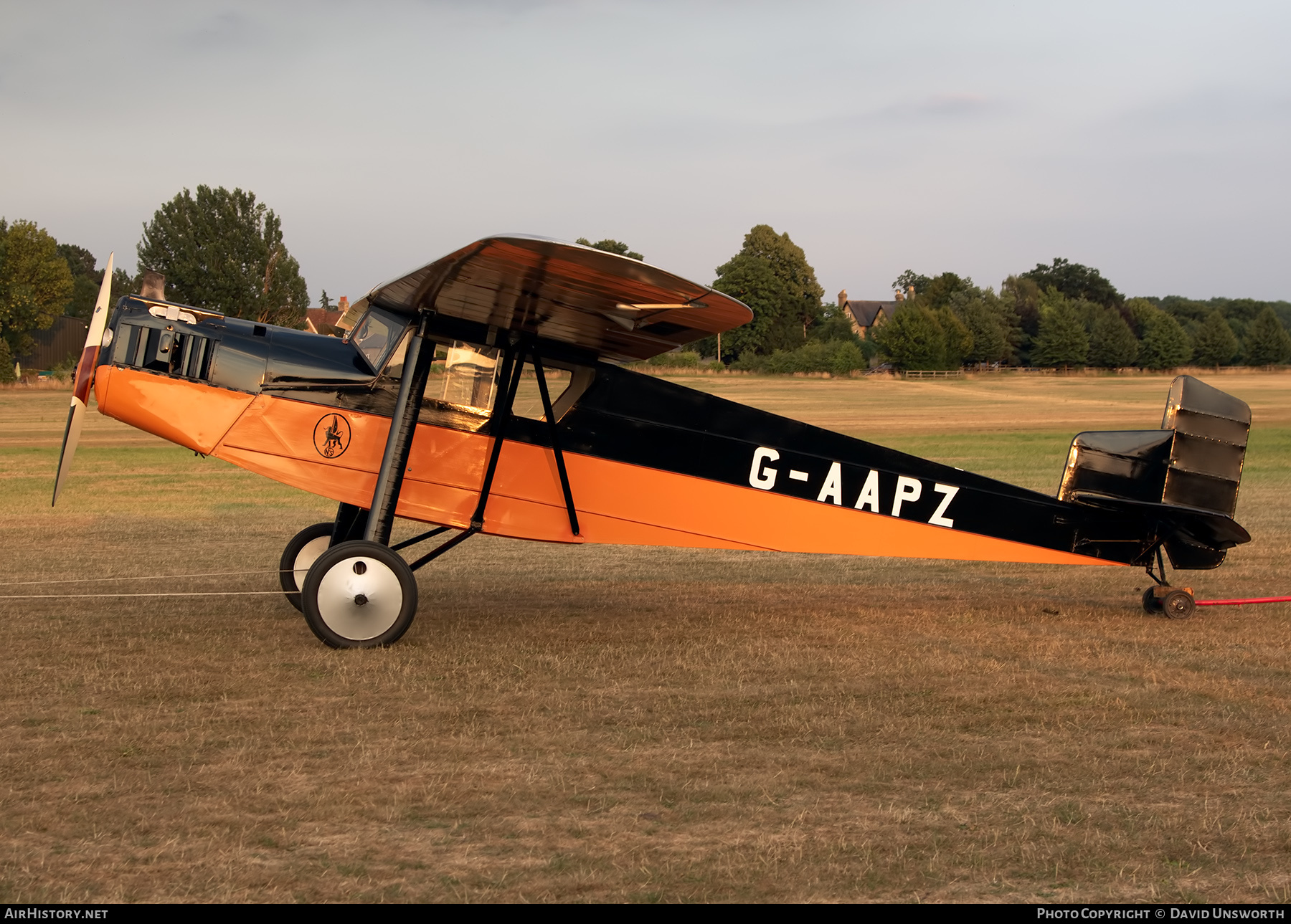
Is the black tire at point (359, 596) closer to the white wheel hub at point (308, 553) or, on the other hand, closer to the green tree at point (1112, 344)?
the white wheel hub at point (308, 553)

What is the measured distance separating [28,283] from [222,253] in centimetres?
1362

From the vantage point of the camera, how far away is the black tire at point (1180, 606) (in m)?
9.00

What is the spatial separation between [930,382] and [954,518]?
79200 millimetres

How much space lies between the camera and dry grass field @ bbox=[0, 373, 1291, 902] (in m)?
4.06

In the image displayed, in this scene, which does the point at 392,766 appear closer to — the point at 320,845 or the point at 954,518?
the point at 320,845

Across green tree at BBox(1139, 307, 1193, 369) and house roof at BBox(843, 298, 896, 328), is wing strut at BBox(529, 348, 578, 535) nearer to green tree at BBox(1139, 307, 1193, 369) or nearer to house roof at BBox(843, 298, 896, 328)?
green tree at BBox(1139, 307, 1193, 369)

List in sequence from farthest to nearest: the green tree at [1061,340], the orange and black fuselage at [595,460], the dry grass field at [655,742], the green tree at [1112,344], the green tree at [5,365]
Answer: the green tree at [1112,344] < the green tree at [1061,340] < the green tree at [5,365] < the orange and black fuselage at [595,460] < the dry grass field at [655,742]

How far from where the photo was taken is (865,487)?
29.3 feet

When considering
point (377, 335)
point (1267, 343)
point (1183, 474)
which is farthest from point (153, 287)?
point (1267, 343)

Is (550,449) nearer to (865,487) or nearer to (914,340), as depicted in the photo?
(865,487)

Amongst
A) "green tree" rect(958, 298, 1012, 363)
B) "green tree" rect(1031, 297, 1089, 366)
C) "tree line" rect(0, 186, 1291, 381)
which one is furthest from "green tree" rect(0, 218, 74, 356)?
"green tree" rect(1031, 297, 1089, 366)

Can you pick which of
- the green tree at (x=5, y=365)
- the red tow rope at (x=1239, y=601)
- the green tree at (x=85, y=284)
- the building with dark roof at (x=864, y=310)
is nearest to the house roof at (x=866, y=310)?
the building with dark roof at (x=864, y=310)

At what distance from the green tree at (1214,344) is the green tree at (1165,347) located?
122 centimetres

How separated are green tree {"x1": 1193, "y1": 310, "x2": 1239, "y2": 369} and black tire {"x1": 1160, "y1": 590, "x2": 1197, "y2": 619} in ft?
374
